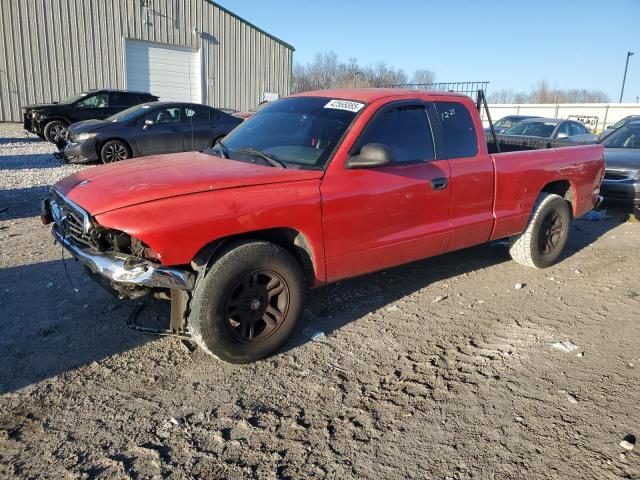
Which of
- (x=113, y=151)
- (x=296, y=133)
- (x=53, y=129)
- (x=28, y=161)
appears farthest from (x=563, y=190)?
A: (x=53, y=129)

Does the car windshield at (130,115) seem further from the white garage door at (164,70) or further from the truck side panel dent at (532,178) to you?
the white garage door at (164,70)

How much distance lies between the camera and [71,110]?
14672mm

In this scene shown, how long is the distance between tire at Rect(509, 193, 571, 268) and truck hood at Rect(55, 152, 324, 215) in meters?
3.02

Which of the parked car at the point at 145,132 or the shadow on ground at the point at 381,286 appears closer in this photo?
the shadow on ground at the point at 381,286

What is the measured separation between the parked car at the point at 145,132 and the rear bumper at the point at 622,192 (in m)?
8.78

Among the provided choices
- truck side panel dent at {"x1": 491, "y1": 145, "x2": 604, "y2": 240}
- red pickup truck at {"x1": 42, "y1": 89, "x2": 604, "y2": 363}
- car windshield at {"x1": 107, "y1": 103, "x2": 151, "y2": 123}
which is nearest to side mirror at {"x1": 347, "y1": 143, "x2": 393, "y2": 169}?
red pickup truck at {"x1": 42, "y1": 89, "x2": 604, "y2": 363}

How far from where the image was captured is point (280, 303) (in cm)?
354

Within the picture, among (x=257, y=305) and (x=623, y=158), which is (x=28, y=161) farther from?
(x=623, y=158)

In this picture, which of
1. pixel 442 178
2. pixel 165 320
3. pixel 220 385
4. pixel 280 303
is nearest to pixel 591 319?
pixel 442 178

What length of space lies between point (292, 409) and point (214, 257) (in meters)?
1.06

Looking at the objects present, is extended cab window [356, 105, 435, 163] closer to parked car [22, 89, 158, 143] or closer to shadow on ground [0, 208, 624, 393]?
shadow on ground [0, 208, 624, 393]

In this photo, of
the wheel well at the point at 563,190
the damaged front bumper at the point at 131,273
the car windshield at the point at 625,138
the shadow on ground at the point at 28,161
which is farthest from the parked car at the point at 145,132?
the wheel well at the point at 563,190

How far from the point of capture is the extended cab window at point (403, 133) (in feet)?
13.2

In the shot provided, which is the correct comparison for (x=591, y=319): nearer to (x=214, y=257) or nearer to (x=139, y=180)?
(x=214, y=257)
